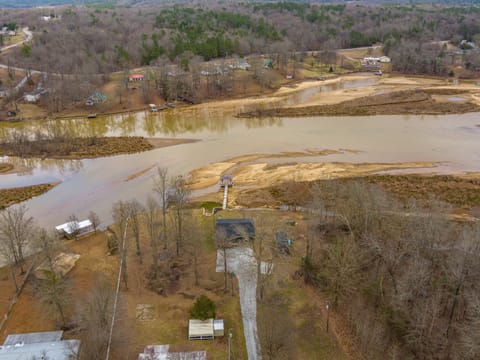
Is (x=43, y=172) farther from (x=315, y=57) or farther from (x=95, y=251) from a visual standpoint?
(x=315, y=57)

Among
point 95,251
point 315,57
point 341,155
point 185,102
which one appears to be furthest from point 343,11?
point 95,251

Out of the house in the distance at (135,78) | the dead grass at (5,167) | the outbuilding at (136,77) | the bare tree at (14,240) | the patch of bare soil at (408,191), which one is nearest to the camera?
the bare tree at (14,240)

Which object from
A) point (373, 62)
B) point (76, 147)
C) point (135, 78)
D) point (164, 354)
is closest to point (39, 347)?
point (164, 354)

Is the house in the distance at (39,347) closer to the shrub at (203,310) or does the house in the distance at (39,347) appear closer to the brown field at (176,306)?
the brown field at (176,306)

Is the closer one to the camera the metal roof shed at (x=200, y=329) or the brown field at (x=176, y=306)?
the brown field at (x=176, y=306)

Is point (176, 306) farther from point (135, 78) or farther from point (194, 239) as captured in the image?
point (135, 78)

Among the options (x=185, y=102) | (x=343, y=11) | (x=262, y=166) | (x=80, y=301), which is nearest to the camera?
(x=80, y=301)

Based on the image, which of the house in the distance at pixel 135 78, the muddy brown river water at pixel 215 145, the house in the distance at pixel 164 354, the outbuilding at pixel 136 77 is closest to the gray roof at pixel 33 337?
the house in the distance at pixel 164 354
